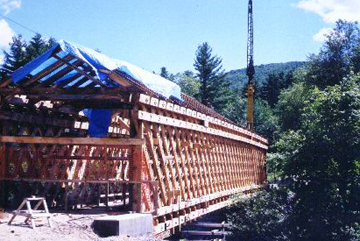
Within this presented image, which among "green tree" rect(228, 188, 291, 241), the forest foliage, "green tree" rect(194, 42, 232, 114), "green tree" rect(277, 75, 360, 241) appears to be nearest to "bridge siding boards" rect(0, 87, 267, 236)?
"green tree" rect(228, 188, 291, 241)

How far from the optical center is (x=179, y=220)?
1165cm

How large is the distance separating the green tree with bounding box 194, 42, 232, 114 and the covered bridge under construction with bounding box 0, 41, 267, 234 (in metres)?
44.3

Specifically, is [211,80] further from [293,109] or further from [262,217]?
[262,217]

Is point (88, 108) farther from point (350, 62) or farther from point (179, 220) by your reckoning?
point (350, 62)

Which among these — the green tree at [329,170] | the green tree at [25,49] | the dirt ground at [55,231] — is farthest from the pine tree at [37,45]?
the dirt ground at [55,231]

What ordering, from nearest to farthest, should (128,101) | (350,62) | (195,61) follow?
(128,101)
(350,62)
(195,61)

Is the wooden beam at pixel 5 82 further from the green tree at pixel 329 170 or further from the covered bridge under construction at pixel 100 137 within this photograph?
the green tree at pixel 329 170

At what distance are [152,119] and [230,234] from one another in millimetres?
9165

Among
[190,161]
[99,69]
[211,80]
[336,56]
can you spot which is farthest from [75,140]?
[211,80]

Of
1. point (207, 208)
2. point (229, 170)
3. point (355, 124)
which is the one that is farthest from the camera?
point (229, 170)

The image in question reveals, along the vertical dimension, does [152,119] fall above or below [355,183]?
above

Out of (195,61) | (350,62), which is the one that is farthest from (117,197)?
(195,61)

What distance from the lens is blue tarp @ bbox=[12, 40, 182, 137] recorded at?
31.3ft

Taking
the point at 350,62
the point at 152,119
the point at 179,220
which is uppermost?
the point at 350,62
